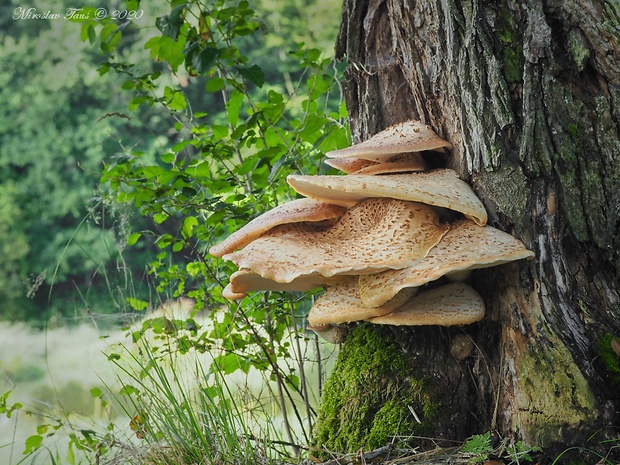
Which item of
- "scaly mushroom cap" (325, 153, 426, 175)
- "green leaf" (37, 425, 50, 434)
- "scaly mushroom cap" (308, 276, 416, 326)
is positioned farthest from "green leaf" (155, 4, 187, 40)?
"green leaf" (37, 425, 50, 434)

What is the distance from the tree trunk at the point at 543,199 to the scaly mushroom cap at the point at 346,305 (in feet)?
1.16

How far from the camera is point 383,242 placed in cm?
198

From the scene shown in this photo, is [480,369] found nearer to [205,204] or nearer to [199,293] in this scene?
[205,204]

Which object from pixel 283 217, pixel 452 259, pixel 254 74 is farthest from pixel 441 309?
pixel 254 74

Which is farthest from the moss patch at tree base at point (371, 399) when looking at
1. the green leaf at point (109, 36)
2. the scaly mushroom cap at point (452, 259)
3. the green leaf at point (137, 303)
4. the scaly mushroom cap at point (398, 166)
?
the green leaf at point (109, 36)

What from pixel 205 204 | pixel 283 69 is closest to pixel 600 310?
pixel 205 204

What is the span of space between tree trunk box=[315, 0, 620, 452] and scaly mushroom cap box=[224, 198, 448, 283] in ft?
0.89

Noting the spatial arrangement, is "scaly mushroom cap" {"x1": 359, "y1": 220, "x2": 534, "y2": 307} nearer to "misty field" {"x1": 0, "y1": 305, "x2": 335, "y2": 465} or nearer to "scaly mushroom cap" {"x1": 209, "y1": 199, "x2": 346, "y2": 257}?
"scaly mushroom cap" {"x1": 209, "y1": 199, "x2": 346, "y2": 257}

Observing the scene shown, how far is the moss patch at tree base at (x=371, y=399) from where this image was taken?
7.19 ft

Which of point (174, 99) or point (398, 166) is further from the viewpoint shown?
point (174, 99)

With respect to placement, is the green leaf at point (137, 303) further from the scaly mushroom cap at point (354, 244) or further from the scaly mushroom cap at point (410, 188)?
the scaly mushroom cap at point (410, 188)

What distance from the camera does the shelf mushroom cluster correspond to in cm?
188

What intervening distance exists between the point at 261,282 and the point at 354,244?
1.23 ft

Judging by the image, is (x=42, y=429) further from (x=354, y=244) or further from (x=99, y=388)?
(x=354, y=244)
